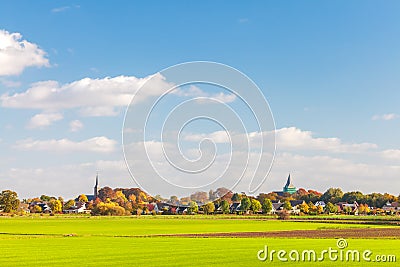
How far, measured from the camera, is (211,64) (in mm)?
33219

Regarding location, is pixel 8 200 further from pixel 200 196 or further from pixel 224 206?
pixel 200 196

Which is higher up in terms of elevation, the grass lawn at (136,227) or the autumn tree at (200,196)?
the autumn tree at (200,196)

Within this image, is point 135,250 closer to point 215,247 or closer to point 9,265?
point 215,247

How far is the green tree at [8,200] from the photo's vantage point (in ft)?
542

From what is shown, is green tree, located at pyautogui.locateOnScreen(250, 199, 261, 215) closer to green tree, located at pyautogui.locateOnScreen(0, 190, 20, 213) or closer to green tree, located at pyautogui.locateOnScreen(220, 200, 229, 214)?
green tree, located at pyautogui.locateOnScreen(220, 200, 229, 214)

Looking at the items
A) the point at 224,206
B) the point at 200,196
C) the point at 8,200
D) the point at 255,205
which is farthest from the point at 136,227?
the point at 255,205

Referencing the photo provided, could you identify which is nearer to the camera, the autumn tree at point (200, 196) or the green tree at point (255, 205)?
the autumn tree at point (200, 196)

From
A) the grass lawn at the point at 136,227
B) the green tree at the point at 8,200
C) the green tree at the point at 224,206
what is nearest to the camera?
the grass lawn at the point at 136,227

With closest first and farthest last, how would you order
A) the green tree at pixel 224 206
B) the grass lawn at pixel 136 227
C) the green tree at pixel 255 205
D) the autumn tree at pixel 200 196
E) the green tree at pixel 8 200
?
the autumn tree at pixel 200 196 → the grass lawn at pixel 136 227 → the green tree at pixel 8 200 → the green tree at pixel 224 206 → the green tree at pixel 255 205

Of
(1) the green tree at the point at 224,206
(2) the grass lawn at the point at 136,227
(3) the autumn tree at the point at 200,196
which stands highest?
(3) the autumn tree at the point at 200,196

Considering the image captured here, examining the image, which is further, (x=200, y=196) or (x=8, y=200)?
(x=8, y=200)

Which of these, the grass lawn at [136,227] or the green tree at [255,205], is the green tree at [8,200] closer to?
the grass lawn at [136,227]

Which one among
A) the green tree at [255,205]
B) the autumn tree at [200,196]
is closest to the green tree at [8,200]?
the green tree at [255,205]

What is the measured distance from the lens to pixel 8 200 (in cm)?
16538
